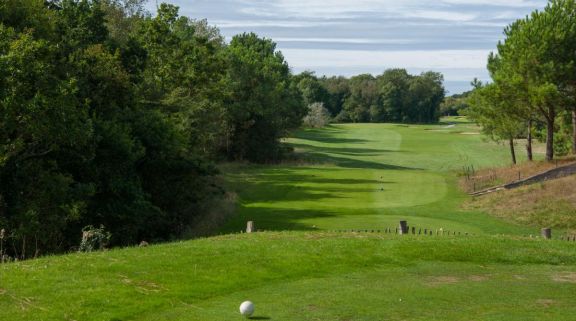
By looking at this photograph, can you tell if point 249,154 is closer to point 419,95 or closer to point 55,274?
point 55,274

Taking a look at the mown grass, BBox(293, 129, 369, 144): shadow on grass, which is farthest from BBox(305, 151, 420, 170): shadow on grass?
→ the mown grass

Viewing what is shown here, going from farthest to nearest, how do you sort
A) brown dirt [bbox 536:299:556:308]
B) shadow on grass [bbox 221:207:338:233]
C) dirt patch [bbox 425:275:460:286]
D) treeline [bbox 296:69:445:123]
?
1. treeline [bbox 296:69:445:123]
2. shadow on grass [bbox 221:207:338:233]
3. dirt patch [bbox 425:275:460:286]
4. brown dirt [bbox 536:299:556:308]

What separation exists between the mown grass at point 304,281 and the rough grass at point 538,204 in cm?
1583

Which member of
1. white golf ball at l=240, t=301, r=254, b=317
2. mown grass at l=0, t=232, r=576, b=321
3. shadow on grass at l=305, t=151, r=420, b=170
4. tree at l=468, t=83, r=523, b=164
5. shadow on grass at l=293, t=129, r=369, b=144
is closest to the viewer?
white golf ball at l=240, t=301, r=254, b=317

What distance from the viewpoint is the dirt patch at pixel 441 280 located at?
15.7 metres

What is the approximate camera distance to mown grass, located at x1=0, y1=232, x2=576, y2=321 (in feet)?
41.7

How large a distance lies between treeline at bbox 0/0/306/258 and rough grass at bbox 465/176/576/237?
17307mm

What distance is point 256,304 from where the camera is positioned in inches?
522

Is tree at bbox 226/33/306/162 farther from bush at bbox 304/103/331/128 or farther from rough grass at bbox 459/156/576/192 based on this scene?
bush at bbox 304/103/331/128

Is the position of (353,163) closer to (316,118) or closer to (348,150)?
(348,150)

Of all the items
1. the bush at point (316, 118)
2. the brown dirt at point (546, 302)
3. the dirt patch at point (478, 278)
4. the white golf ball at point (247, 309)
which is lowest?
the dirt patch at point (478, 278)

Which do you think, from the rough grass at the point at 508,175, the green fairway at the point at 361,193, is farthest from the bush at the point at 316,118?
the rough grass at the point at 508,175

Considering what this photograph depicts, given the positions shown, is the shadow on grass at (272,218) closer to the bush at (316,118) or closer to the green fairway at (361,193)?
the green fairway at (361,193)

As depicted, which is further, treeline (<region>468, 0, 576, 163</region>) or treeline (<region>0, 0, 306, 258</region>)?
treeline (<region>468, 0, 576, 163</region>)
